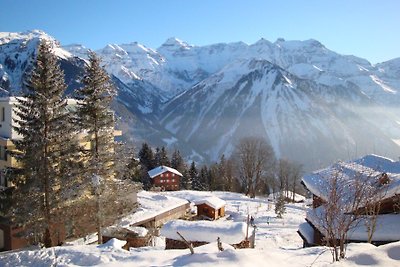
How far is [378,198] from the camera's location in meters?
16.4

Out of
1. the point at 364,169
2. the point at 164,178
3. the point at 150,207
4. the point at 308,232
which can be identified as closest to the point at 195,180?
the point at 164,178

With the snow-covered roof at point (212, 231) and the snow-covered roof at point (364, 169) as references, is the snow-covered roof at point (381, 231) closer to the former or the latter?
the snow-covered roof at point (364, 169)

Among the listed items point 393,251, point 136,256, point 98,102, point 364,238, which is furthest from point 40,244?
point 393,251

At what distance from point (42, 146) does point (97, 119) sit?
3281mm

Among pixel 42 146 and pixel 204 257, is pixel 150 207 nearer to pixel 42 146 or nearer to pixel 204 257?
pixel 42 146

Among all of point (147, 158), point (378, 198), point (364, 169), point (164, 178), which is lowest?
point (164, 178)

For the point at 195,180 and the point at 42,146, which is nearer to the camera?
the point at 42,146

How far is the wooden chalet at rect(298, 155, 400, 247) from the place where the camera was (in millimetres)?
17562

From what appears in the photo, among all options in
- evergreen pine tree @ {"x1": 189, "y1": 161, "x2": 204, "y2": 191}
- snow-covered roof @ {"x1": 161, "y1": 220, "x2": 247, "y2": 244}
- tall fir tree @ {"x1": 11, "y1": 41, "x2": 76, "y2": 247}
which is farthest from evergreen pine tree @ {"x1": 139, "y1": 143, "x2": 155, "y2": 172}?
snow-covered roof @ {"x1": 161, "y1": 220, "x2": 247, "y2": 244}

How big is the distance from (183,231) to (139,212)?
1671 cm

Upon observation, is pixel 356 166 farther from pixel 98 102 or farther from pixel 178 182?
pixel 178 182

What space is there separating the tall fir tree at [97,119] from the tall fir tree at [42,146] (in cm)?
115

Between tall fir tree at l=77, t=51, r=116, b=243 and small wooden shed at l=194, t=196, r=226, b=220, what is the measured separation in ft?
68.6

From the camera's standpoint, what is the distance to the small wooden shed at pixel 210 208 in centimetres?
4189
